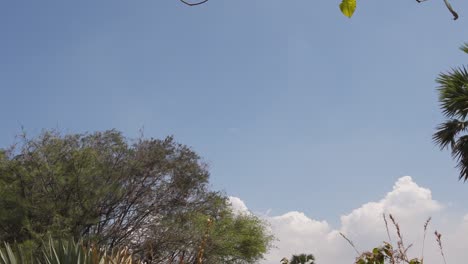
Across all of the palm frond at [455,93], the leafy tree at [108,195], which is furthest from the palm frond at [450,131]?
the leafy tree at [108,195]

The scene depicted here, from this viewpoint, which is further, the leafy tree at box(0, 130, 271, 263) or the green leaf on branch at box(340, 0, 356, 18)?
the leafy tree at box(0, 130, 271, 263)

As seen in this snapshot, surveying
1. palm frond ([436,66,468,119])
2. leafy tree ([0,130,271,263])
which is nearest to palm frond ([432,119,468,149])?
palm frond ([436,66,468,119])

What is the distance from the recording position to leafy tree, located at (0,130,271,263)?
23.1 meters

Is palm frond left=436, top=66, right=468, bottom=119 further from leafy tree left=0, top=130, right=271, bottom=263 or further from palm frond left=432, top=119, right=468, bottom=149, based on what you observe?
leafy tree left=0, top=130, right=271, bottom=263

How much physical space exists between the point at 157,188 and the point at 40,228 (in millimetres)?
6480

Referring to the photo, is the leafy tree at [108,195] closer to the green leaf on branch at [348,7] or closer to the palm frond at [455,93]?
the palm frond at [455,93]

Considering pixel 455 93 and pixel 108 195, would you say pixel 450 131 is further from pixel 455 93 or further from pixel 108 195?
pixel 108 195

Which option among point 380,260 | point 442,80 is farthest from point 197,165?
point 380,260

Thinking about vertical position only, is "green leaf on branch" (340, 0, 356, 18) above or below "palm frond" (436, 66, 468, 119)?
below

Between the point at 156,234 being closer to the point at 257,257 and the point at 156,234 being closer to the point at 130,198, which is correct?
the point at 130,198

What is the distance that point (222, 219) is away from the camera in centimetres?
3042

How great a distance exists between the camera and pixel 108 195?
2553cm

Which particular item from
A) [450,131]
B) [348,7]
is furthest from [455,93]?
[348,7]

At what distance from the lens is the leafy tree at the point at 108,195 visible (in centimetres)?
2312
